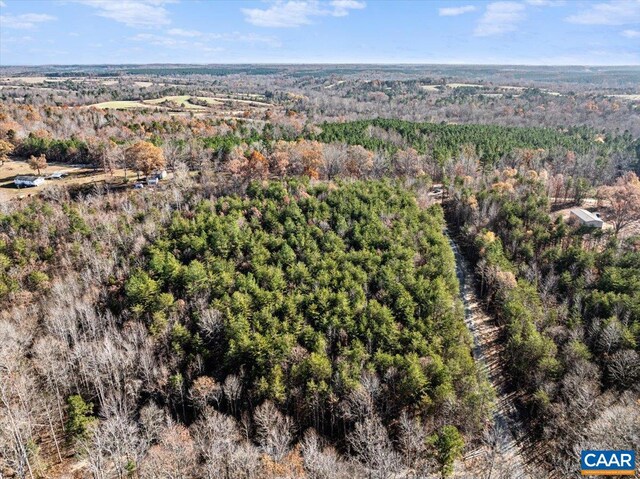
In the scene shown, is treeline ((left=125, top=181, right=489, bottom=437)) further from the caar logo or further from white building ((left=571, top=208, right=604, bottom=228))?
white building ((left=571, top=208, right=604, bottom=228))

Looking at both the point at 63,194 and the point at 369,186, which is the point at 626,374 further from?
the point at 63,194

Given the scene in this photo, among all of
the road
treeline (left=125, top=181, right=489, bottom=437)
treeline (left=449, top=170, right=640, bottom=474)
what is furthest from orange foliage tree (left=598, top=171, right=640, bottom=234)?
treeline (left=125, top=181, right=489, bottom=437)

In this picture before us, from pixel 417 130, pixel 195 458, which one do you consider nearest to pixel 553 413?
pixel 195 458

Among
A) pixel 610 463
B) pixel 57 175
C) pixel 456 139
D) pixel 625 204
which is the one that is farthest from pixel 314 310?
pixel 456 139

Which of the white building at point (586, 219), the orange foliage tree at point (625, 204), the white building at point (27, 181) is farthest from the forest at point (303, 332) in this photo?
the white building at point (27, 181)

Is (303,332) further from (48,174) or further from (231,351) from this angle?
(48,174)
